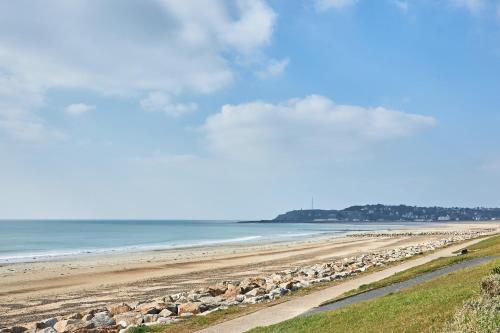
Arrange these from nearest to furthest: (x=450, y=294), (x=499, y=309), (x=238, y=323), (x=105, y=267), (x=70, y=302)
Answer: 1. (x=499, y=309)
2. (x=450, y=294)
3. (x=238, y=323)
4. (x=70, y=302)
5. (x=105, y=267)

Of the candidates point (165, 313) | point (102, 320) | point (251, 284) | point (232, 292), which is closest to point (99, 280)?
point (251, 284)

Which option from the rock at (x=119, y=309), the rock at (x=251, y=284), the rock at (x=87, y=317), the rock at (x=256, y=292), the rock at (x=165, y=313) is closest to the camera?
the rock at (x=165, y=313)

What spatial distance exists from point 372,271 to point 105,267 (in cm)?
2445

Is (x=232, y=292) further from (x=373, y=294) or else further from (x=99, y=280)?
(x=99, y=280)

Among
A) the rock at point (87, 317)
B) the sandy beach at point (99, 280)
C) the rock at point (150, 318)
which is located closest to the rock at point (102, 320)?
the rock at point (87, 317)

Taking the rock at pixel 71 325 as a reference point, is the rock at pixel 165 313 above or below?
above

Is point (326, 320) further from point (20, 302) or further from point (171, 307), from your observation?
point (20, 302)

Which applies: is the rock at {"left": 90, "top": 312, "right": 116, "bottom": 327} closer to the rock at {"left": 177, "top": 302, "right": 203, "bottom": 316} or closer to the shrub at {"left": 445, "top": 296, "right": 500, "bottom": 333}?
the rock at {"left": 177, "top": 302, "right": 203, "bottom": 316}

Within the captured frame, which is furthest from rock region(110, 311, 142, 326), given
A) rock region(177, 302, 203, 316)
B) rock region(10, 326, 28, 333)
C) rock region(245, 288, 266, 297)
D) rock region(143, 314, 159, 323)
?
rock region(245, 288, 266, 297)

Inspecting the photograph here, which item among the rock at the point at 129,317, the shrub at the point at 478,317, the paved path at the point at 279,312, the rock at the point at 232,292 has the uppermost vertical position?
the shrub at the point at 478,317

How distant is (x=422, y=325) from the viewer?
10.5 meters

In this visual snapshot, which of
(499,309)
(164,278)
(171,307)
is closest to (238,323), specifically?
(171,307)

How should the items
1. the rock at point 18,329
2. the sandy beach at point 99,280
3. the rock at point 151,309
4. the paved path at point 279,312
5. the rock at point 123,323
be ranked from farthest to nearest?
the sandy beach at point 99,280, the rock at point 151,309, the rock at point 18,329, the rock at point 123,323, the paved path at point 279,312

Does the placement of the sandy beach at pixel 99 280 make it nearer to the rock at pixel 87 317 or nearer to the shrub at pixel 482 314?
the rock at pixel 87 317
